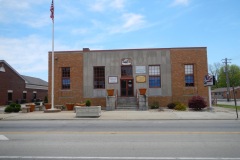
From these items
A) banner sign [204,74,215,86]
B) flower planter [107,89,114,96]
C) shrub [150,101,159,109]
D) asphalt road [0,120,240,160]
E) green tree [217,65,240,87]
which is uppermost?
green tree [217,65,240,87]

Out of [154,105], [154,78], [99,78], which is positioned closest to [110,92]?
[99,78]

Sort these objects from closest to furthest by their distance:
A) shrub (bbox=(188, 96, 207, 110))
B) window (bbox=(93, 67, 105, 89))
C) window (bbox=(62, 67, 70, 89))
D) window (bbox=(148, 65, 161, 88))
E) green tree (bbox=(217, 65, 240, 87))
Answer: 1. shrub (bbox=(188, 96, 207, 110))
2. window (bbox=(148, 65, 161, 88))
3. window (bbox=(93, 67, 105, 89))
4. window (bbox=(62, 67, 70, 89))
5. green tree (bbox=(217, 65, 240, 87))

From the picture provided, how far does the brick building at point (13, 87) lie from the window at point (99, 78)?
833 inches

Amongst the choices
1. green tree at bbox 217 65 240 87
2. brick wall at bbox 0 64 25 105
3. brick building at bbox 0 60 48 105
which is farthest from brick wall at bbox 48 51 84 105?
green tree at bbox 217 65 240 87

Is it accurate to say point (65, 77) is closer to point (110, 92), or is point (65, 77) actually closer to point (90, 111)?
point (110, 92)

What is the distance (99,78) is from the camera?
2978 centimetres

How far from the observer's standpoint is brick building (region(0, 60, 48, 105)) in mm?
43219

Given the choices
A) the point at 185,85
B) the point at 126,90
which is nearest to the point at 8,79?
the point at 126,90

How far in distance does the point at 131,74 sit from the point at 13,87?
27.2m

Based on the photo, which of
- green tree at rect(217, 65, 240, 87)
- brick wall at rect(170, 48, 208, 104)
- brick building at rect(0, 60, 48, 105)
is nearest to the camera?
brick wall at rect(170, 48, 208, 104)

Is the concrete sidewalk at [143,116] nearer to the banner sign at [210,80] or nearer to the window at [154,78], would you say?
the banner sign at [210,80]

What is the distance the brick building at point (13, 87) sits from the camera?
4322cm

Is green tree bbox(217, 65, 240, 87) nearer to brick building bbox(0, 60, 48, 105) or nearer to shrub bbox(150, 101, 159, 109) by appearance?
brick building bbox(0, 60, 48, 105)

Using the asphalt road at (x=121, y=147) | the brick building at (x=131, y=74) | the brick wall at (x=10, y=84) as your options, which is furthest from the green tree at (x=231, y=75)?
the asphalt road at (x=121, y=147)
